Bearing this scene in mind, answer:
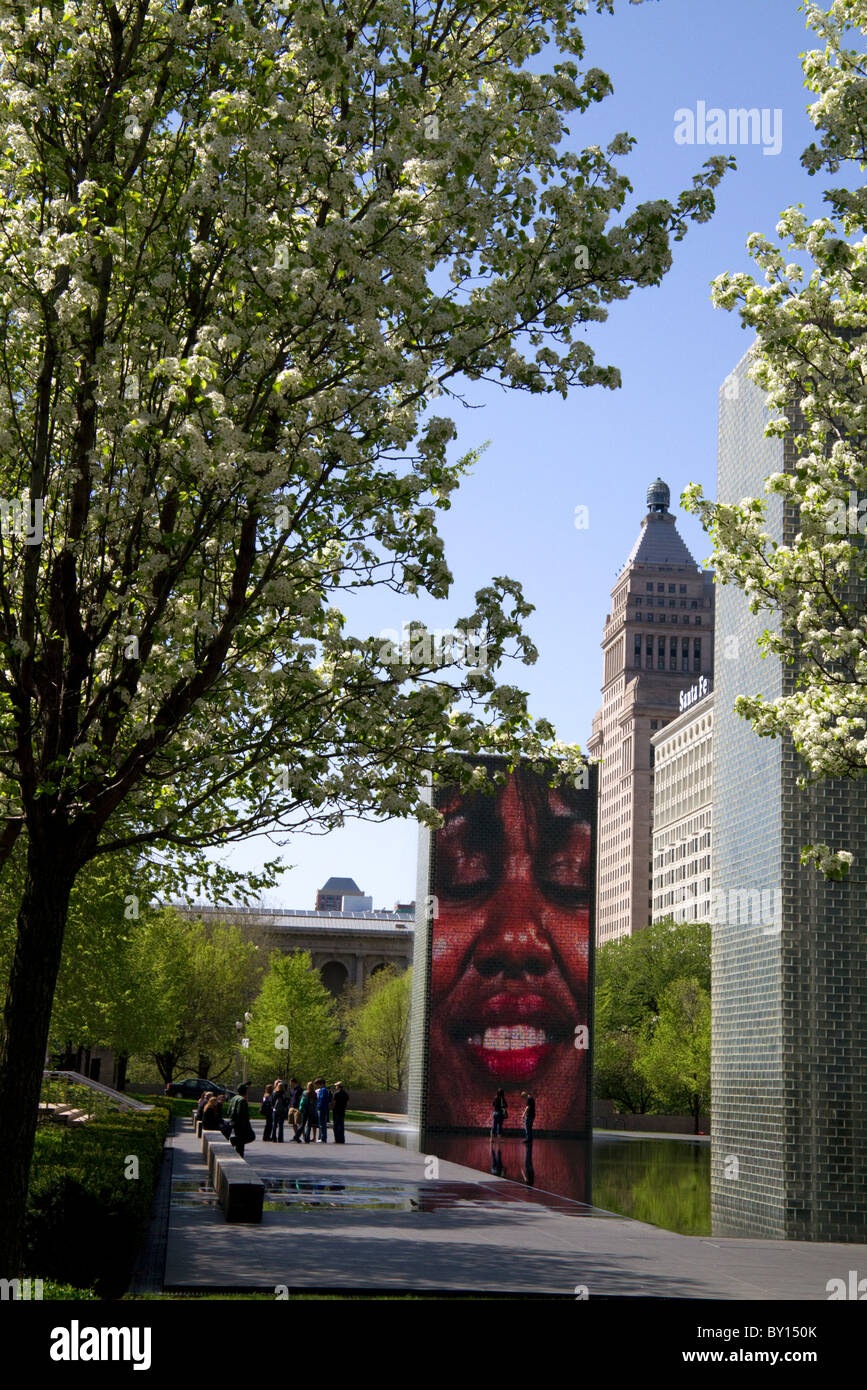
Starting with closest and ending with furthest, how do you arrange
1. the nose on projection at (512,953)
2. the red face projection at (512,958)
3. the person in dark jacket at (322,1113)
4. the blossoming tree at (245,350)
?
the blossoming tree at (245,350) → the person in dark jacket at (322,1113) → the red face projection at (512,958) → the nose on projection at (512,953)

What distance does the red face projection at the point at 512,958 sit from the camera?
61.2 meters

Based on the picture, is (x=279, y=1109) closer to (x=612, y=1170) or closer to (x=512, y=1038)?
(x=612, y=1170)

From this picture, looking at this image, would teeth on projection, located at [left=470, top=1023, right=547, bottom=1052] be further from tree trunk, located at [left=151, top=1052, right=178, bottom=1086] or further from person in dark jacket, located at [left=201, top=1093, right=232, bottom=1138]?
tree trunk, located at [left=151, top=1052, right=178, bottom=1086]

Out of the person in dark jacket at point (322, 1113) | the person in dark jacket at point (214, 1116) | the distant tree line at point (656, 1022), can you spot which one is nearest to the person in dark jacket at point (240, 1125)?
the person in dark jacket at point (214, 1116)

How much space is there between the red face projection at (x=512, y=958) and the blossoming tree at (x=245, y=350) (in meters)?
49.5

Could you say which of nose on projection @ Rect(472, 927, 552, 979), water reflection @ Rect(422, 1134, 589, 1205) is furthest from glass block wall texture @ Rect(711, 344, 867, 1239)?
nose on projection @ Rect(472, 927, 552, 979)

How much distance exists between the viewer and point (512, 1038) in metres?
61.7

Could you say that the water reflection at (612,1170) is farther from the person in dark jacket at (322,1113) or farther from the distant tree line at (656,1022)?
the distant tree line at (656,1022)

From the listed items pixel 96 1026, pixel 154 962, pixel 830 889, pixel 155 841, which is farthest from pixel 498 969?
pixel 155 841

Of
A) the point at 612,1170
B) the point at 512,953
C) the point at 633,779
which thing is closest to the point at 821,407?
the point at 612,1170

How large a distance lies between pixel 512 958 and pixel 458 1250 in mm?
43462

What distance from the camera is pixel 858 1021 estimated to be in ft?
79.9

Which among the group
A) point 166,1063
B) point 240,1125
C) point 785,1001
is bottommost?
point 166,1063

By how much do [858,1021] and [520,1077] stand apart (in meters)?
38.8
